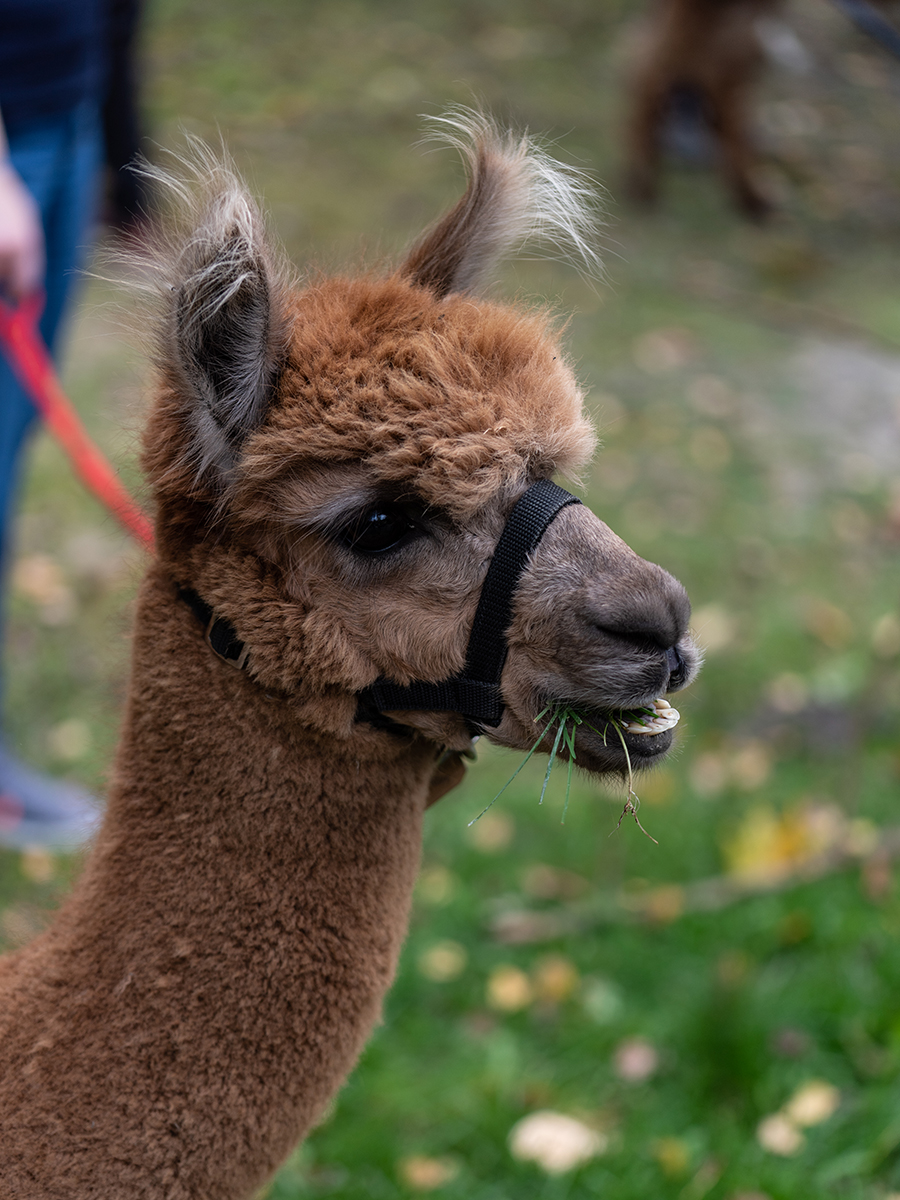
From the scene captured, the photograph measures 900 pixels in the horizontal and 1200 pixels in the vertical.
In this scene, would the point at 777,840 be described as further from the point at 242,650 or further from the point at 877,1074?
the point at 242,650

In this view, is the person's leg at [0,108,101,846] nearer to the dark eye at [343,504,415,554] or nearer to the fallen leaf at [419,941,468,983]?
the fallen leaf at [419,941,468,983]

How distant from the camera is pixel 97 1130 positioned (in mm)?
1557

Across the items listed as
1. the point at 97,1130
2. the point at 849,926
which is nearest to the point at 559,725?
the point at 97,1130

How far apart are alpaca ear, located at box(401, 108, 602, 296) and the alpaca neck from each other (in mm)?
747

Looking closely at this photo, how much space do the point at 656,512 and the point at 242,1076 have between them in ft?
15.7

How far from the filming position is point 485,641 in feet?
5.33

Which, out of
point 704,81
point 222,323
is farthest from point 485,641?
point 704,81

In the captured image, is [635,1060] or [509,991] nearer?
[635,1060]

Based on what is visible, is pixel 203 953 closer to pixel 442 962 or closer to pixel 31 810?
pixel 442 962

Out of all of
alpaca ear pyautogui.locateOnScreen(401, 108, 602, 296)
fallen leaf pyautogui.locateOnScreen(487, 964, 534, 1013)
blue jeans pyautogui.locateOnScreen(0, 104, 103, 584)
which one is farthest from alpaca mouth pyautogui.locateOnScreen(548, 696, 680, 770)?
blue jeans pyautogui.locateOnScreen(0, 104, 103, 584)

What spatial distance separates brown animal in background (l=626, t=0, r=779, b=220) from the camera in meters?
8.67

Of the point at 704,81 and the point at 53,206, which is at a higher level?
the point at 53,206

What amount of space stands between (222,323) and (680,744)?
990mm

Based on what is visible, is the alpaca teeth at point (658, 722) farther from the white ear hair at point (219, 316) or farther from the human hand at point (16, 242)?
the human hand at point (16, 242)
